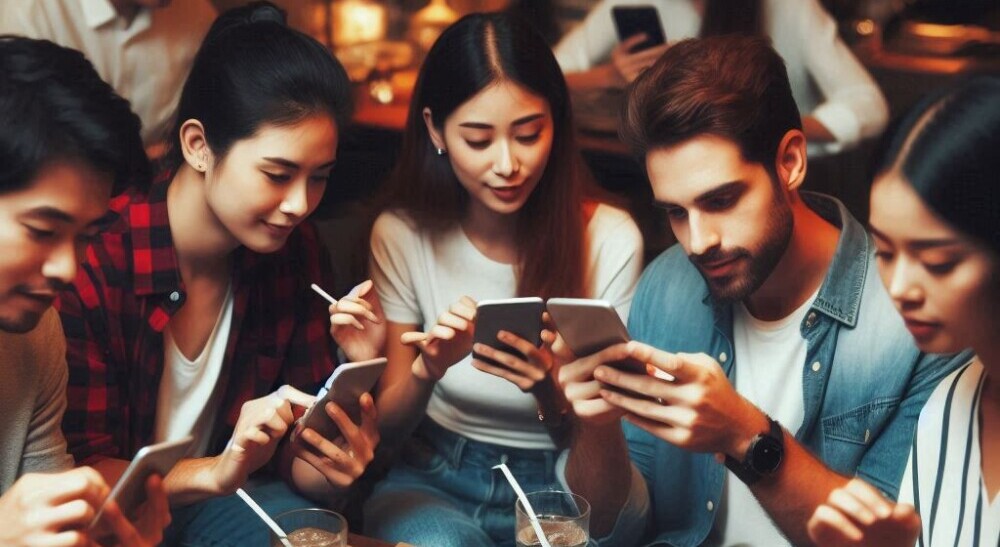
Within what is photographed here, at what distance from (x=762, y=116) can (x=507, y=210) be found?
43cm

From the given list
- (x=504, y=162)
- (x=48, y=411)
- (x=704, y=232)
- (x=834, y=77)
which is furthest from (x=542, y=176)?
(x=48, y=411)

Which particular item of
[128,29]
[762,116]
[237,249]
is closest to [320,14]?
[128,29]

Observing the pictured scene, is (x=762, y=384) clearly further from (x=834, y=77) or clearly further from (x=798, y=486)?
(x=834, y=77)

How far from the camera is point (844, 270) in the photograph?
150 centimetres

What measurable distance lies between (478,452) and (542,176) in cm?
47

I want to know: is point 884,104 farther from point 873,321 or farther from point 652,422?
point 652,422

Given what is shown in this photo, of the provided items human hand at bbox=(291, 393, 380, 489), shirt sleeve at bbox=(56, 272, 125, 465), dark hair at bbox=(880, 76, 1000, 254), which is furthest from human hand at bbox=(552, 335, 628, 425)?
shirt sleeve at bbox=(56, 272, 125, 465)

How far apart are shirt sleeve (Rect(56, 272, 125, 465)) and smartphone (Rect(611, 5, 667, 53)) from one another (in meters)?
0.89

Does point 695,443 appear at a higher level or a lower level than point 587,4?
lower

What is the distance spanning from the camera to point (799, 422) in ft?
5.03

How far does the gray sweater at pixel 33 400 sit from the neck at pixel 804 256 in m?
1.00

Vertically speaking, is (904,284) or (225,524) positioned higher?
(904,284)

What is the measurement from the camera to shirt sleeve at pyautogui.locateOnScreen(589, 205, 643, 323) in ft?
5.69

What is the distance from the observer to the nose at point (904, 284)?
124 centimetres
